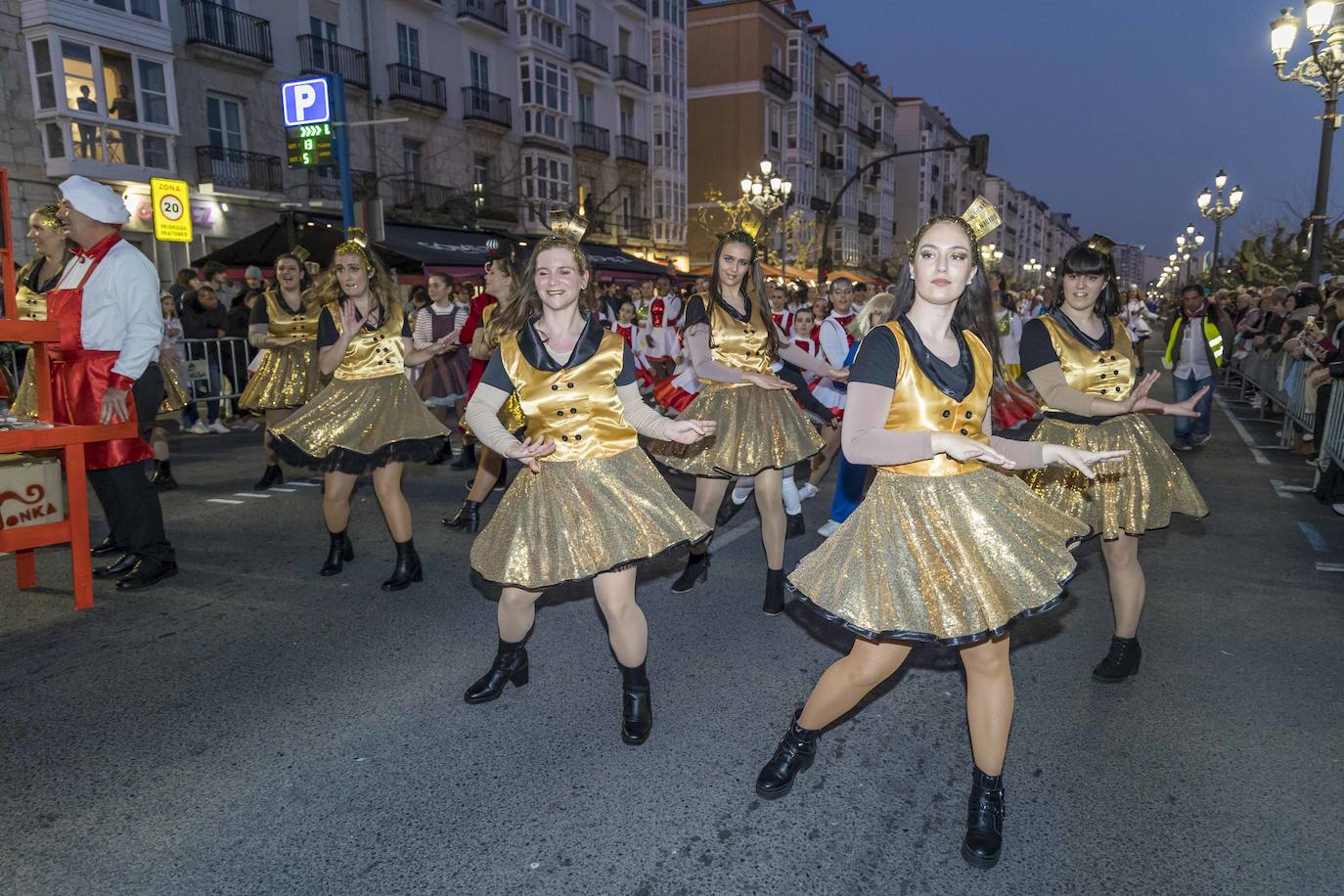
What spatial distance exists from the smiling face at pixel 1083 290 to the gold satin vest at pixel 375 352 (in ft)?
12.3

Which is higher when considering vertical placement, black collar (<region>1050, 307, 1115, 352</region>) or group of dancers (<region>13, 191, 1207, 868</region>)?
black collar (<region>1050, 307, 1115, 352</region>)

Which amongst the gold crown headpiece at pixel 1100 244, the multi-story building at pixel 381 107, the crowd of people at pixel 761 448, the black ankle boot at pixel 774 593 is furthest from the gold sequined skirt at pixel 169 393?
the multi-story building at pixel 381 107

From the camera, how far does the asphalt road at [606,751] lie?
2.83 metres

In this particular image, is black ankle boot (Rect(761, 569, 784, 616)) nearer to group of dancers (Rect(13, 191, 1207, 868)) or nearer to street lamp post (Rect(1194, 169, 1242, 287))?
group of dancers (Rect(13, 191, 1207, 868))

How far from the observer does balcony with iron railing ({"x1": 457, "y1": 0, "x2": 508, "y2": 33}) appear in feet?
96.1

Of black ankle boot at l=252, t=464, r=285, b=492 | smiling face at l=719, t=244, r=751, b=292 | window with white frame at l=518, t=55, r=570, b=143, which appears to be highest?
window with white frame at l=518, t=55, r=570, b=143

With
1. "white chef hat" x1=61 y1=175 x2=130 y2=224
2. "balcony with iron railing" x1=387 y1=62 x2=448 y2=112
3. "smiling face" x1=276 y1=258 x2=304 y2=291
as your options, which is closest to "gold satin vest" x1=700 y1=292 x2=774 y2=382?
"white chef hat" x1=61 y1=175 x2=130 y2=224

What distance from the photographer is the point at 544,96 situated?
109 ft

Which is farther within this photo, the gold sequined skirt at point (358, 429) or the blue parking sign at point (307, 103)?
the blue parking sign at point (307, 103)

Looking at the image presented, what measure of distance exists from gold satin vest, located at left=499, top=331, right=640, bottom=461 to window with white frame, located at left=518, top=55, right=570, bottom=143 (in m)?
31.7

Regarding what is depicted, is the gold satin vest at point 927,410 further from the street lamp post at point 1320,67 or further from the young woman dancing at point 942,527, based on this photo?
the street lamp post at point 1320,67

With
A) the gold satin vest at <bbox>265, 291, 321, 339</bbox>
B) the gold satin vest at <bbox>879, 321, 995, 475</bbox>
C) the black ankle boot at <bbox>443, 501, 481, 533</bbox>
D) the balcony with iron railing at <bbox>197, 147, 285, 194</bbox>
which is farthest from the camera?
the balcony with iron railing at <bbox>197, 147, 285, 194</bbox>

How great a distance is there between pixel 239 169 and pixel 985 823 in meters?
24.4

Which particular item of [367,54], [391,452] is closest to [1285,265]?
[367,54]
